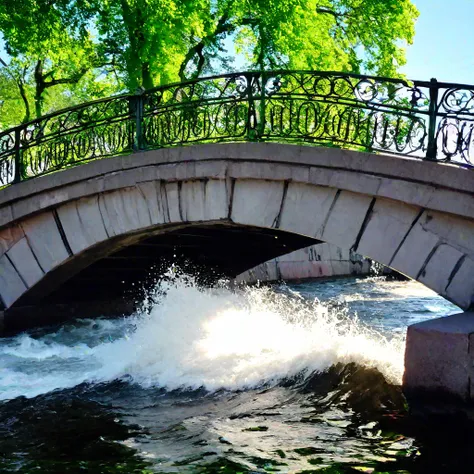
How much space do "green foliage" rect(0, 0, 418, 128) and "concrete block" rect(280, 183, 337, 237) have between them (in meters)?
6.62

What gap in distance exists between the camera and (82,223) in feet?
31.2

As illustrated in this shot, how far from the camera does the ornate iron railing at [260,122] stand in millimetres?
Answer: 6867

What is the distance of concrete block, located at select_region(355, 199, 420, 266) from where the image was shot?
6936mm

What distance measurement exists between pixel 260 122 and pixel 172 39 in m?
7.60

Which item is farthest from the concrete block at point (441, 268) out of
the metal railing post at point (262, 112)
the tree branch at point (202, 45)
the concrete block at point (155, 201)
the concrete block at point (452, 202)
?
the tree branch at point (202, 45)

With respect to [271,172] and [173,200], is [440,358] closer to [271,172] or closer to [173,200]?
[271,172]

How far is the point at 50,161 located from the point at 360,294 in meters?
8.39

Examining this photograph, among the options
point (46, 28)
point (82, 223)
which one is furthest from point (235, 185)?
point (46, 28)

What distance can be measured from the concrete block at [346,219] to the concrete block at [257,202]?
66 centimetres

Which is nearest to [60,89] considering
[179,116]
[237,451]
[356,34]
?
[356,34]

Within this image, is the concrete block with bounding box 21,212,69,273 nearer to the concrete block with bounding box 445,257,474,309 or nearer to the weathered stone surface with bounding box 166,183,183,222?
the weathered stone surface with bounding box 166,183,183,222

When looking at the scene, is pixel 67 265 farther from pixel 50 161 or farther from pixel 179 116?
pixel 179 116

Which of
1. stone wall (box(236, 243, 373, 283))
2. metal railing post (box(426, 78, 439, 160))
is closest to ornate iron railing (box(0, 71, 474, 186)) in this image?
metal railing post (box(426, 78, 439, 160))

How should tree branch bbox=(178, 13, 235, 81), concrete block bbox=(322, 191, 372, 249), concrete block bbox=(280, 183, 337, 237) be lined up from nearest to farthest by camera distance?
concrete block bbox=(322, 191, 372, 249) → concrete block bbox=(280, 183, 337, 237) → tree branch bbox=(178, 13, 235, 81)
